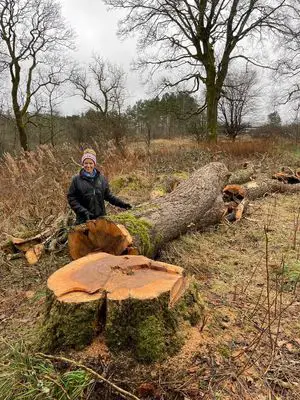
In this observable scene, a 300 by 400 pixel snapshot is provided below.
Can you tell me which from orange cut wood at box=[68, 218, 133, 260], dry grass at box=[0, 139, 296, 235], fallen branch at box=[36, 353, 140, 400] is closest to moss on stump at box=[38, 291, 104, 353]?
fallen branch at box=[36, 353, 140, 400]

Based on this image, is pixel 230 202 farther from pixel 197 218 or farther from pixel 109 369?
pixel 109 369

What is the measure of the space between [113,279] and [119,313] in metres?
0.27

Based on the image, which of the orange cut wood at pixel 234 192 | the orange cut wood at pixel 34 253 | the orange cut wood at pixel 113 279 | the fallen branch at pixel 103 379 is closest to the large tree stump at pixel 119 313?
the orange cut wood at pixel 113 279

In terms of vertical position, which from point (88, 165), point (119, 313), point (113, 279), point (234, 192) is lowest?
point (234, 192)

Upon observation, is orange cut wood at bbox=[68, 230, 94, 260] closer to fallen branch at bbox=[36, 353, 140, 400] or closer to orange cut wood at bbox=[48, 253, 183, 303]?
orange cut wood at bbox=[48, 253, 183, 303]

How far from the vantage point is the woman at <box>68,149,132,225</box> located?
4305 millimetres

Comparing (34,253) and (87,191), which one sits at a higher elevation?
(87,191)

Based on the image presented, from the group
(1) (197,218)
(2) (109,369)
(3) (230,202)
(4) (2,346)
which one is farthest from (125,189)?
(2) (109,369)

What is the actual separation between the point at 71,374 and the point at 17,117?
18.0 meters

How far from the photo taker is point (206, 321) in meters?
2.46

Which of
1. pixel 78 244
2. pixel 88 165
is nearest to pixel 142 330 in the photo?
pixel 78 244

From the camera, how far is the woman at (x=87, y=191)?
4.30 metres

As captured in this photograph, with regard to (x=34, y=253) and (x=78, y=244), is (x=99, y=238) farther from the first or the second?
(x=34, y=253)

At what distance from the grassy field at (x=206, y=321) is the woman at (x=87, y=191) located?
0.59m
